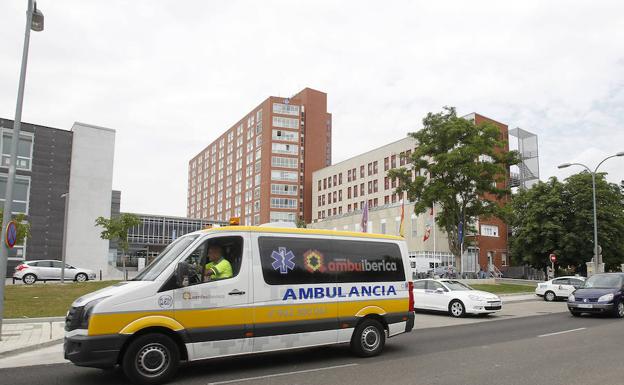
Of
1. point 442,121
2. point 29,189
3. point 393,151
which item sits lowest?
point 29,189

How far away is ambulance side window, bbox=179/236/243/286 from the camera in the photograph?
782cm

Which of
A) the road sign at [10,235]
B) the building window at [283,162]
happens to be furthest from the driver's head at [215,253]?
the building window at [283,162]

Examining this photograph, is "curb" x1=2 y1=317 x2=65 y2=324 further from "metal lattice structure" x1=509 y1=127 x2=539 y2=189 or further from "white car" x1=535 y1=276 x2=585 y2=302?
"metal lattice structure" x1=509 y1=127 x2=539 y2=189

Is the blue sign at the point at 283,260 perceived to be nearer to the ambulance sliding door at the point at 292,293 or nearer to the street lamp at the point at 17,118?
the ambulance sliding door at the point at 292,293

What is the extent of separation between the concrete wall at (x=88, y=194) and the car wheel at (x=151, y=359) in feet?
115

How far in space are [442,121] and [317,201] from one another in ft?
189

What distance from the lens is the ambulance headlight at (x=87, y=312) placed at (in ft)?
23.0

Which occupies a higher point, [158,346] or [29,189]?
[29,189]

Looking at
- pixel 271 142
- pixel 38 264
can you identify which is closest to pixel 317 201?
pixel 271 142

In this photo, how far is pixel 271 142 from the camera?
92750 millimetres

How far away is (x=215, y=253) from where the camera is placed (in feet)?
26.4

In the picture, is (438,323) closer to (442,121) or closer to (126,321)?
(126,321)

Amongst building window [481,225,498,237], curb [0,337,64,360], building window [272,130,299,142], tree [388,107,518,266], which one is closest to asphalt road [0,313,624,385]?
curb [0,337,64,360]

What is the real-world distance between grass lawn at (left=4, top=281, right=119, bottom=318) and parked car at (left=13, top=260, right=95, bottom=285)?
6006 mm
